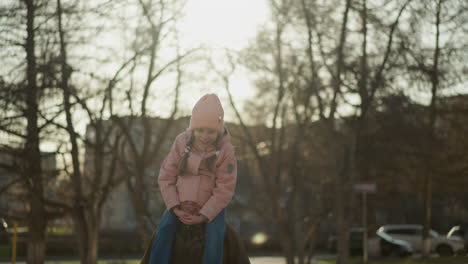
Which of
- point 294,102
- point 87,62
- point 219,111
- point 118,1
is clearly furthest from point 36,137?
point 219,111

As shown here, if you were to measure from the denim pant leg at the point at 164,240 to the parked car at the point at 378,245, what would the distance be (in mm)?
32716

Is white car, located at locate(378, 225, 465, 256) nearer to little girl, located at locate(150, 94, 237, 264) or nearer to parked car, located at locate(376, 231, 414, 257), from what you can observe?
parked car, located at locate(376, 231, 414, 257)

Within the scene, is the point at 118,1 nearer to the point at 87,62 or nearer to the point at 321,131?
the point at 87,62

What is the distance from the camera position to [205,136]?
242 inches

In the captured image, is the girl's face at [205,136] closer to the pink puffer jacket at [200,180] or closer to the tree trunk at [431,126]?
the pink puffer jacket at [200,180]

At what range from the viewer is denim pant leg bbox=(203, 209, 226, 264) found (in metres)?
5.87

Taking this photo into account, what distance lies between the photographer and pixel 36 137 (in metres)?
15.9

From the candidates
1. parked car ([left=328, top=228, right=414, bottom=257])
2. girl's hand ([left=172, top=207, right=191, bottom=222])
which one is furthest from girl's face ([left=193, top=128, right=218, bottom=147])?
parked car ([left=328, top=228, right=414, bottom=257])

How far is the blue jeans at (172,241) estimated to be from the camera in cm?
588

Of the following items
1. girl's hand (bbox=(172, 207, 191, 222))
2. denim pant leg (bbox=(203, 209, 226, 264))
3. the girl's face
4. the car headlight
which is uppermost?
the girl's face

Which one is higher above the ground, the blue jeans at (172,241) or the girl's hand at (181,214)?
the girl's hand at (181,214)

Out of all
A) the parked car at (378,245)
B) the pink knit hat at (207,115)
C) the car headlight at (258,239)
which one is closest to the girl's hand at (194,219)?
the pink knit hat at (207,115)

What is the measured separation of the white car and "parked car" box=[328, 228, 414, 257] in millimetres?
2023

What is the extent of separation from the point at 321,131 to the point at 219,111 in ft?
62.3
